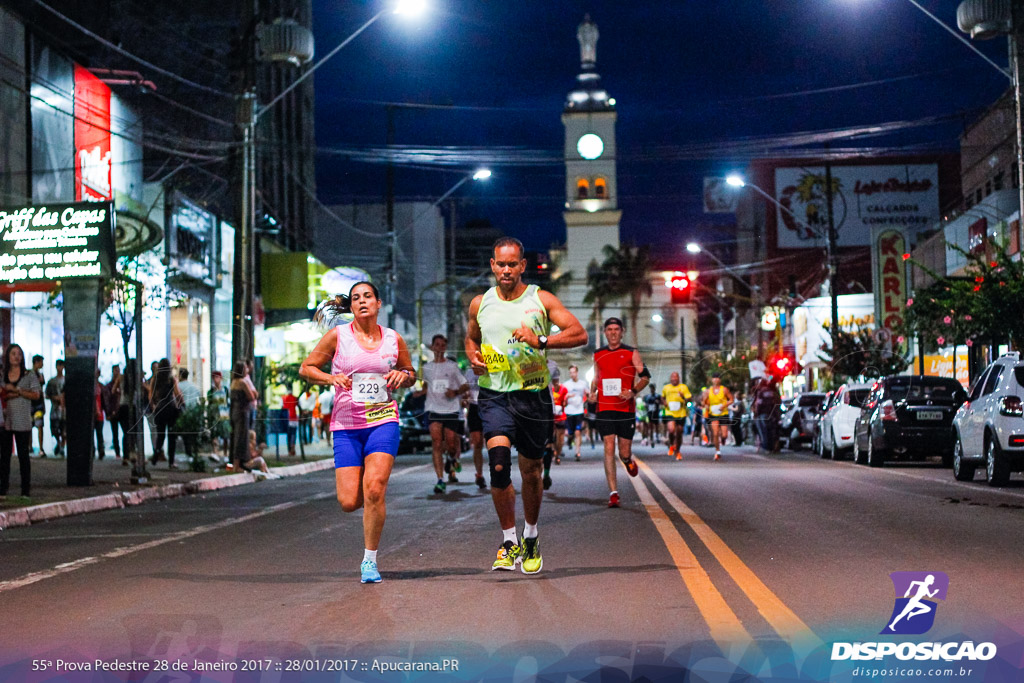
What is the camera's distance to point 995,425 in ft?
57.4

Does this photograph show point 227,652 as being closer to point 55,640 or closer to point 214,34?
point 55,640

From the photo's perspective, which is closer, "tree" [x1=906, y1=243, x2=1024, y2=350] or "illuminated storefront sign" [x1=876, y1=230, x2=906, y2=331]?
"tree" [x1=906, y1=243, x2=1024, y2=350]

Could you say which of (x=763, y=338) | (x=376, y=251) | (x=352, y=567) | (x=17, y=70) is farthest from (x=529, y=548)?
(x=763, y=338)

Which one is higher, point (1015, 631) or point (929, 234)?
point (929, 234)

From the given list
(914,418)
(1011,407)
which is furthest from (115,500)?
(914,418)

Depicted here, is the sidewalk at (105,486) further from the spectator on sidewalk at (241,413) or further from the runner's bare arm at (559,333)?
the runner's bare arm at (559,333)

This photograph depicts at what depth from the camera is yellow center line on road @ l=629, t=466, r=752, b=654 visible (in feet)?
20.6

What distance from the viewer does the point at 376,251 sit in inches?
3034

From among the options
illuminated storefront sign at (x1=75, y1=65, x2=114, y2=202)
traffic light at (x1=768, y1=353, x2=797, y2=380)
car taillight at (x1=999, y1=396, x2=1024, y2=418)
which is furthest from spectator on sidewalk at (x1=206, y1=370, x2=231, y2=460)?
traffic light at (x1=768, y1=353, x2=797, y2=380)

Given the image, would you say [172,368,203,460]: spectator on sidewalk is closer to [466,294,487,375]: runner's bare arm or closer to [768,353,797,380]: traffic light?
[466,294,487,375]: runner's bare arm

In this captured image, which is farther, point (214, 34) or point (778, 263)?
point (778, 263)

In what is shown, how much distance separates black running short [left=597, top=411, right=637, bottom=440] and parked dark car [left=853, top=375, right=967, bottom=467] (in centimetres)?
1072

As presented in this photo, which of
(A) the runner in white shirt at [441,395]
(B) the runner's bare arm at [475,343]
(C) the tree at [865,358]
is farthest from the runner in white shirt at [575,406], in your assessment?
(B) the runner's bare arm at [475,343]

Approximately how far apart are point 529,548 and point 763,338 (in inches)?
3231
